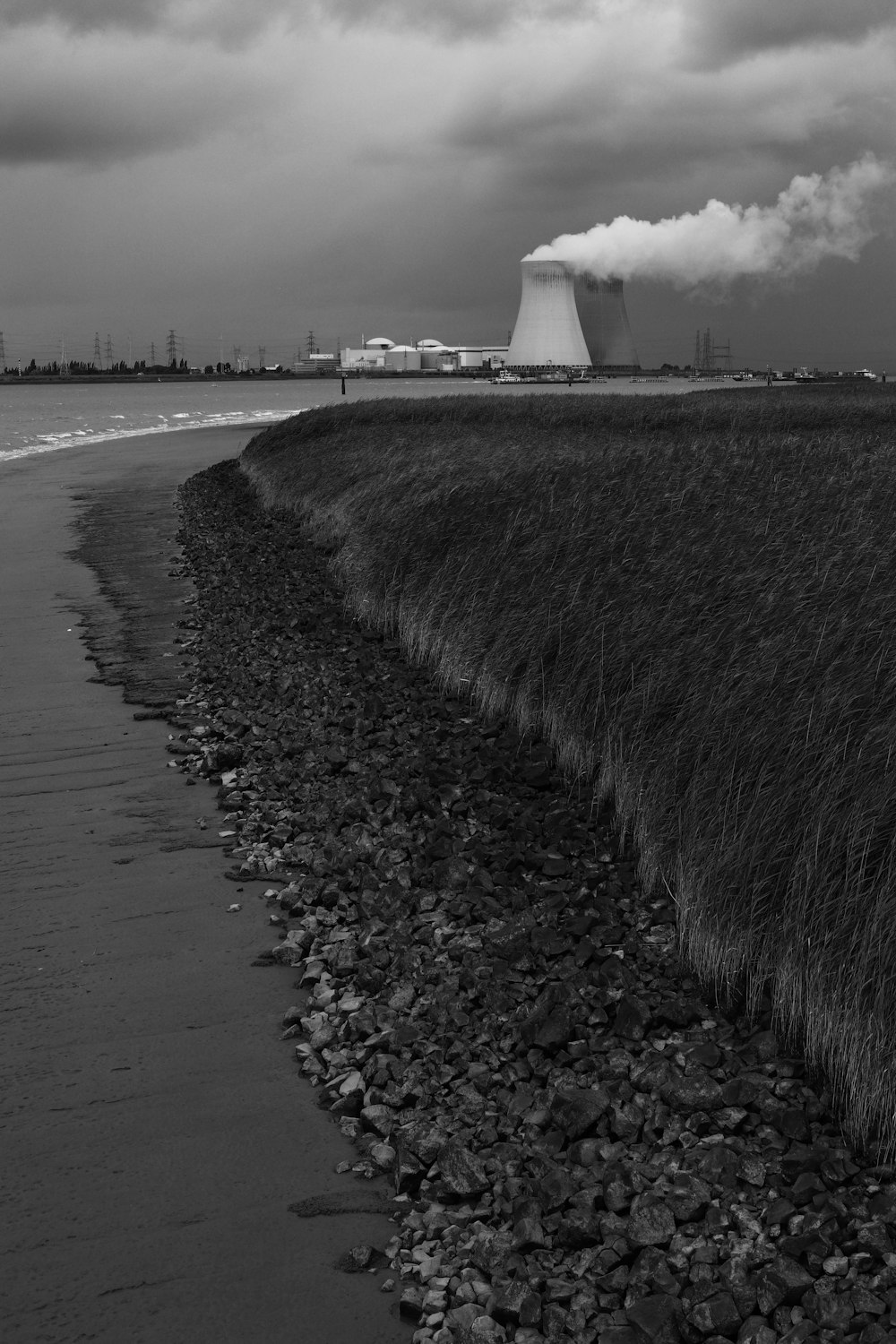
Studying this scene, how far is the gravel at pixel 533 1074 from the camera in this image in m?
3.95

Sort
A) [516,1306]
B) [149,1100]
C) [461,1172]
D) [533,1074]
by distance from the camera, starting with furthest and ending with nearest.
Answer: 1. [149,1100]
2. [533,1074]
3. [461,1172]
4. [516,1306]

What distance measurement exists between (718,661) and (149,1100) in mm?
4035

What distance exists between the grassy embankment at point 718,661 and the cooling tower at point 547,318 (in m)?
114

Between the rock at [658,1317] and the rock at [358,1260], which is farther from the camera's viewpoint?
the rock at [358,1260]

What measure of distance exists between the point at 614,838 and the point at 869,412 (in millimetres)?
32042

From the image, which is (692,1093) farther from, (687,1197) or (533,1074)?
(533,1074)

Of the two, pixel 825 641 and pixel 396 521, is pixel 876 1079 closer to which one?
pixel 825 641

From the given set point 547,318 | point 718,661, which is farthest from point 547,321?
point 718,661

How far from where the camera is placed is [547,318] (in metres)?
127

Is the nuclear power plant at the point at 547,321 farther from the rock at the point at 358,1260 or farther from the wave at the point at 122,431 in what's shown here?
the rock at the point at 358,1260

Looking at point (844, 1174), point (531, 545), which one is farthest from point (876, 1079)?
point (531, 545)

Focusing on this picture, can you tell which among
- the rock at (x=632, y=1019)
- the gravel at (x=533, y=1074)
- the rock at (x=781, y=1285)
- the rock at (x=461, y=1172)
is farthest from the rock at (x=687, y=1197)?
the rock at (x=632, y=1019)

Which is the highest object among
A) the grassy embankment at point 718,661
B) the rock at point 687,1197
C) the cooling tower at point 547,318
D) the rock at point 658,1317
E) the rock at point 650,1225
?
the cooling tower at point 547,318

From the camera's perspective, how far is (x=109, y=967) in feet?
21.5
